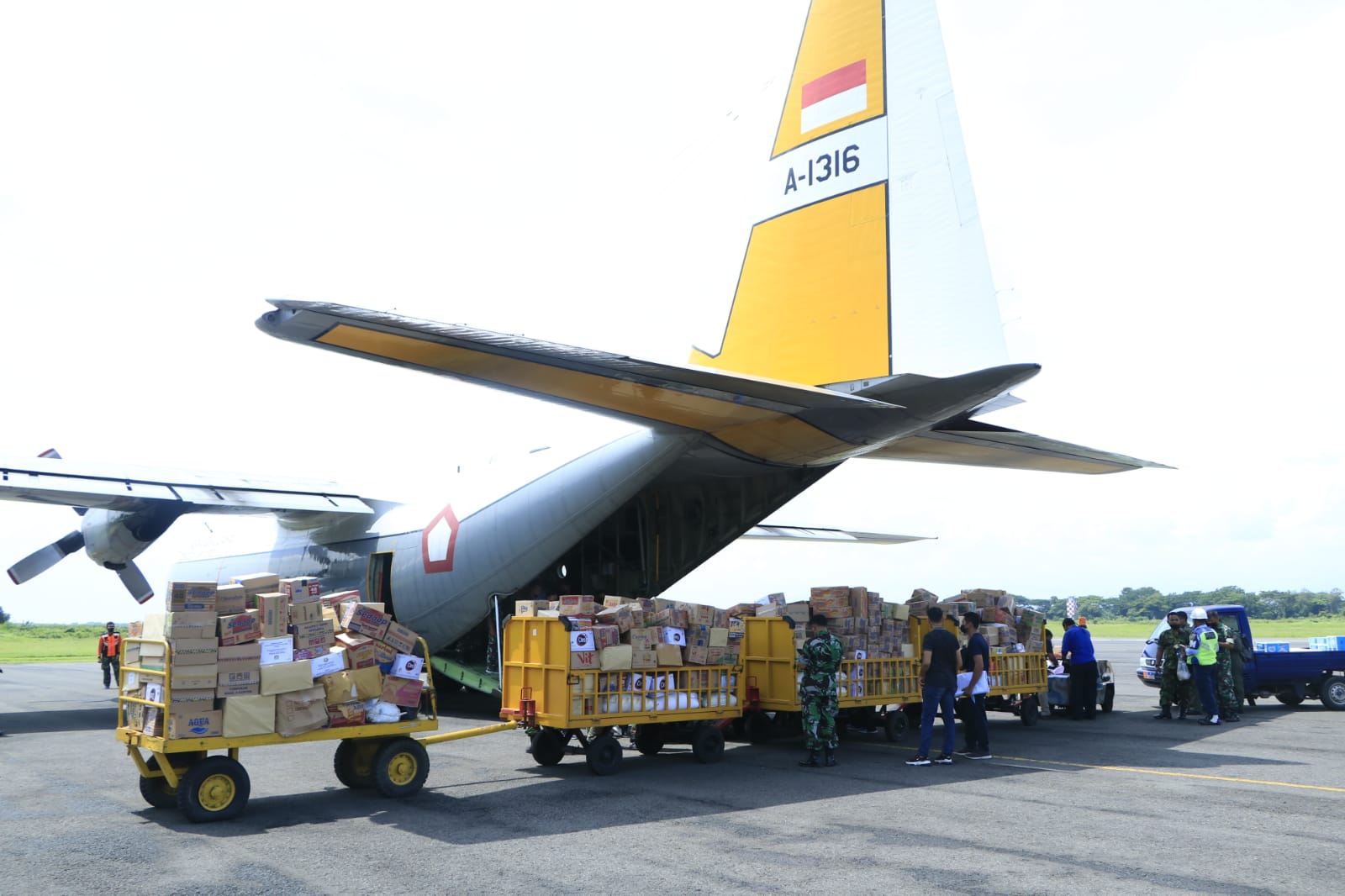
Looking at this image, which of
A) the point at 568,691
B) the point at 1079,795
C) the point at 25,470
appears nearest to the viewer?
the point at 1079,795

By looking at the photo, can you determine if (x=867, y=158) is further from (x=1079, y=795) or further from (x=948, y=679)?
(x=1079, y=795)

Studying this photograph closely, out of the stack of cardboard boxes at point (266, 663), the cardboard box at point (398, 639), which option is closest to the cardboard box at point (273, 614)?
the stack of cardboard boxes at point (266, 663)

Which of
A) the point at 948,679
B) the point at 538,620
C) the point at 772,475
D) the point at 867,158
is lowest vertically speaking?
the point at 948,679

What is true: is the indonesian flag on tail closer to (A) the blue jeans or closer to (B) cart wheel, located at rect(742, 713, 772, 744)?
(A) the blue jeans

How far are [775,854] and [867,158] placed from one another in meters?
7.80

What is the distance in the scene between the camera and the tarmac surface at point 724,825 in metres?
6.18

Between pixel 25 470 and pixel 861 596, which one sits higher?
pixel 25 470

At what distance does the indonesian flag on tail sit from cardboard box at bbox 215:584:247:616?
842cm

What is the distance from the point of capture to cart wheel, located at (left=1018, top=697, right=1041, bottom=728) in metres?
14.6

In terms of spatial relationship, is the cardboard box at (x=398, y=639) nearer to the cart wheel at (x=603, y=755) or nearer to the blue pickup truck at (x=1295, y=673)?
the cart wheel at (x=603, y=755)

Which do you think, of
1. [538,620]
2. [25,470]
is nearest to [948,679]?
[538,620]

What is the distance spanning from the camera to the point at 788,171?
1248cm

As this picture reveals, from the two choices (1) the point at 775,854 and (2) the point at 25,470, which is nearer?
(1) the point at 775,854

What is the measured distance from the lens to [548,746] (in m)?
10.7
